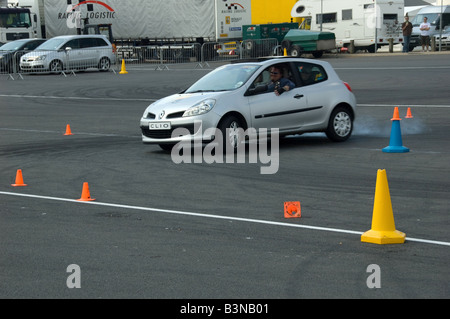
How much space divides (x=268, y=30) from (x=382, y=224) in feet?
124

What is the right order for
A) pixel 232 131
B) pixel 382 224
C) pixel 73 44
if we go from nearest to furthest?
1. pixel 382 224
2. pixel 232 131
3. pixel 73 44

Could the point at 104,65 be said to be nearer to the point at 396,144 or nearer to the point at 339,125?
the point at 339,125

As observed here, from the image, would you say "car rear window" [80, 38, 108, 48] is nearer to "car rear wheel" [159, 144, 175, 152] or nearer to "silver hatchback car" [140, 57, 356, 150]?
→ "silver hatchback car" [140, 57, 356, 150]

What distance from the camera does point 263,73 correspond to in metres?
14.0

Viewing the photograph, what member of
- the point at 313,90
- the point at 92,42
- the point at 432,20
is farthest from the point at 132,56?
the point at 313,90

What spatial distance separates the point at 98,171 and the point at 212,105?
228 cm

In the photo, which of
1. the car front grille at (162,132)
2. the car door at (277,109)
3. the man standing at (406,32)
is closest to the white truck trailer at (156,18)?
the man standing at (406,32)

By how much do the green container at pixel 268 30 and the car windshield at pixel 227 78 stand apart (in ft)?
98.5

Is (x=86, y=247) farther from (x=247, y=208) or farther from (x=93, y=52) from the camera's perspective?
(x=93, y=52)

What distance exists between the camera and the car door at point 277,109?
13539 mm

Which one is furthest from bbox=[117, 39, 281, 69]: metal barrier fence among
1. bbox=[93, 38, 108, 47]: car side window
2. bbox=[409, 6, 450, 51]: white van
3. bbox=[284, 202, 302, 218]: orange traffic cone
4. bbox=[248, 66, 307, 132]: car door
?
bbox=[284, 202, 302, 218]: orange traffic cone

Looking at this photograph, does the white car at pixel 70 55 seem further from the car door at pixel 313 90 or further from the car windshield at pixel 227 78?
the car door at pixel 313 90

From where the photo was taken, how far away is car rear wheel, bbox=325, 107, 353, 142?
1447cm

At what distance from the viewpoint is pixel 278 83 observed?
14.0 m
